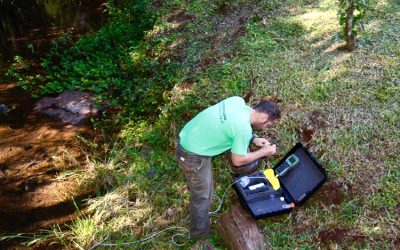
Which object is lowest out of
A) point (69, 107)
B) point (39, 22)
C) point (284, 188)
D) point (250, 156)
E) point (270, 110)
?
point (69, 107)

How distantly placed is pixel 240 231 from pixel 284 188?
66cm

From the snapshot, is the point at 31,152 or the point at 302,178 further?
the point at 31,152

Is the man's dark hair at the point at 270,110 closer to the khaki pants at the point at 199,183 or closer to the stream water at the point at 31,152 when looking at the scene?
the khaki pants at the point at 199,183

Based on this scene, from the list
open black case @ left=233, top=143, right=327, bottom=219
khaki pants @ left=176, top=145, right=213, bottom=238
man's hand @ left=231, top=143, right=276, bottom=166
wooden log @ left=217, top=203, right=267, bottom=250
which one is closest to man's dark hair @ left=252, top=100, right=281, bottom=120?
man's hand @ left=231, top=143, right=276, bottom=166

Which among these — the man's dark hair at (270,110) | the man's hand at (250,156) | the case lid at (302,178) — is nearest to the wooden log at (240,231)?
the case lid at (302,178)

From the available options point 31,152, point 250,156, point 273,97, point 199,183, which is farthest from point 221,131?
point 31,152

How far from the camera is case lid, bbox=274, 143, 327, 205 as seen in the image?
390 cm

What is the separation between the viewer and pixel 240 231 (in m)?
3.83

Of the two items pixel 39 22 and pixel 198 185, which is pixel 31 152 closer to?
pixel 198 185

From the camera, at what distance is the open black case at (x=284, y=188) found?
3.84 meters

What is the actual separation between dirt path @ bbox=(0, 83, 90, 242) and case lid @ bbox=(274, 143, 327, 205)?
2.78 m

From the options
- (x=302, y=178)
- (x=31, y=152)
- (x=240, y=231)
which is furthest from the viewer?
(x=31, y=152)

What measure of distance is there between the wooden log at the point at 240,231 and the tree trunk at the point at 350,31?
308 cm

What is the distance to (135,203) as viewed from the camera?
489cm
